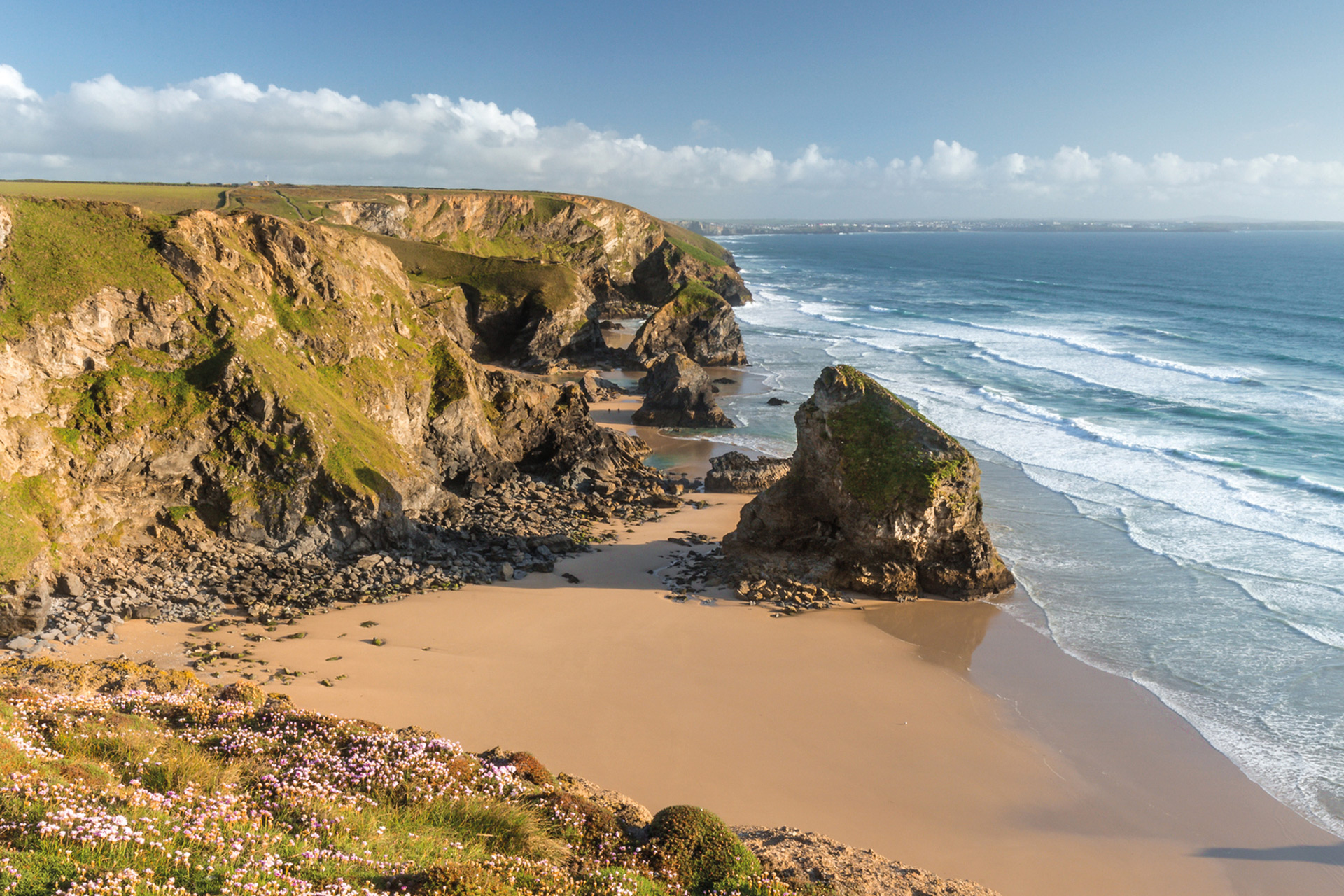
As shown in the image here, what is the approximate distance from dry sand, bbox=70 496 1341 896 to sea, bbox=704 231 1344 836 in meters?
2.55

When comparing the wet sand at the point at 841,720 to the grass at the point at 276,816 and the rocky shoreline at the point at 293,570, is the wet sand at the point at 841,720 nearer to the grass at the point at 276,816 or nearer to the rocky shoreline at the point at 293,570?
the rocky shoreline at the point at 293,570

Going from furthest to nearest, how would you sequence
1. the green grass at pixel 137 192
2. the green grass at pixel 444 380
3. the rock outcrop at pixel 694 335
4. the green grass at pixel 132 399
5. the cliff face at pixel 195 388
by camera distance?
1. the rock outcrop at pixel 694 335
2. the green grass at pixel 137 192
3. the green grass at pixel 444 380
4. the green grass at pixel 132 399
5. the cliff face at pixel 195 388

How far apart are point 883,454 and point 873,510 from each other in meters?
1.97

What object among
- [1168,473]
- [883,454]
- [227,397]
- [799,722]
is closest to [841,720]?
[799,722]

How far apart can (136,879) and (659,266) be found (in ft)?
345

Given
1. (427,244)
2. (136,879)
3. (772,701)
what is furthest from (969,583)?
(427,244)

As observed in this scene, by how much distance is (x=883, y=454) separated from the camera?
2706cm

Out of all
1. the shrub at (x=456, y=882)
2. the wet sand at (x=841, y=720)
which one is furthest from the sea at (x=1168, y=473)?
the shrub at (x=456, y=882)

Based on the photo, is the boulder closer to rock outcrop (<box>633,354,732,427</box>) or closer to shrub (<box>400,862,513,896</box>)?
rock outcrop (<box>633,354,732,427</box>)

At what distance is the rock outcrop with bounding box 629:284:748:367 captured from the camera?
71.8 m

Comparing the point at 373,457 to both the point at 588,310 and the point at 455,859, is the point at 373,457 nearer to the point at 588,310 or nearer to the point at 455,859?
the point at 455,859

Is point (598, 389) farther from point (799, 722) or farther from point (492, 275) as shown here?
point (799, 722)

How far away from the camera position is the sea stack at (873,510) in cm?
2631

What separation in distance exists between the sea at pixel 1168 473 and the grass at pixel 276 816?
52.6 ft
